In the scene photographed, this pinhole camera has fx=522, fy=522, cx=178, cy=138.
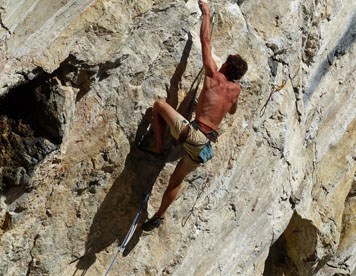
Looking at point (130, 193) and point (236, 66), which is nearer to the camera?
point (236, 66)

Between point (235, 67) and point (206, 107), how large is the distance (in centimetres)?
54

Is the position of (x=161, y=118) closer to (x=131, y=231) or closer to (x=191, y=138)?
(x=191, y=138)

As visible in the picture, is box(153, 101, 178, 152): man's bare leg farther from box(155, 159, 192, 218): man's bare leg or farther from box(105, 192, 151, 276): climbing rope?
box(105, 192, 151, 276): climbing rope

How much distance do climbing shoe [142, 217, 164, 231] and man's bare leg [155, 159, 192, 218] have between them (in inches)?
7.9

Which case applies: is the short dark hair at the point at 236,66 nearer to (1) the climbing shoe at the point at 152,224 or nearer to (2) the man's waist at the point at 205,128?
(2) the man's waist at the point at 205,128

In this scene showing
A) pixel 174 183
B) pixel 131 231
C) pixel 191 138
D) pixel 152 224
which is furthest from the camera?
pixel 131 231

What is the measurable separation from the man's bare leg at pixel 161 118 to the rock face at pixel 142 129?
10.1 inches

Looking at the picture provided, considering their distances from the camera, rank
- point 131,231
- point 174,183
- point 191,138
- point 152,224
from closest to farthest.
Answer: point 191,138
point 174,183
point 152,224
point 131,231

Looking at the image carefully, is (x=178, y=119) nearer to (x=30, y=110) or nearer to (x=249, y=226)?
(x=30, y=110)

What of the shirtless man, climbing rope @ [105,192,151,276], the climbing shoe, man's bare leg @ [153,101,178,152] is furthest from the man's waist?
the climbing shoe

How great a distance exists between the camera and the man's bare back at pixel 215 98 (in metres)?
5.75

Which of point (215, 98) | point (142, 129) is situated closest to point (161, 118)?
point (142, 129)

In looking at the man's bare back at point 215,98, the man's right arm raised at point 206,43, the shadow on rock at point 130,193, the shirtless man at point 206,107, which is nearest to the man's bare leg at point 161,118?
the shirtless man at point 206,107

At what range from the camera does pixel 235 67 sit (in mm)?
5762
